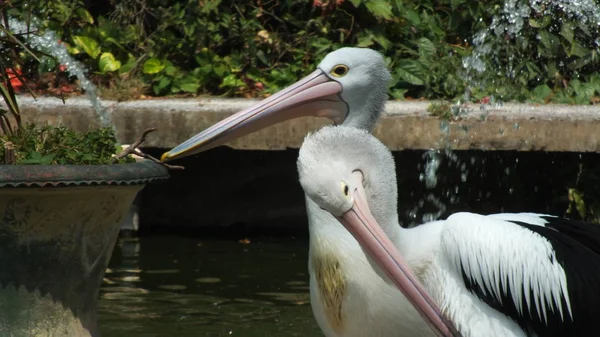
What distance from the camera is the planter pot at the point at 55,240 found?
3.94 meters

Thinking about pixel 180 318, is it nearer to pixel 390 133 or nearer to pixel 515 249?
pixel 390 133

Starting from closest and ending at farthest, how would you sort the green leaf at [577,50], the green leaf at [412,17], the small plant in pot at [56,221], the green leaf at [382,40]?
the small plant in pot at [56,221] < the green leaf at [577,50] < the green leaf at [382,40] < the green leaf at [412,17]

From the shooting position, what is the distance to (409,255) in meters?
3.86

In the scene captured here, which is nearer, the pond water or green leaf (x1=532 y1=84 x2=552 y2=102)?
the pond water

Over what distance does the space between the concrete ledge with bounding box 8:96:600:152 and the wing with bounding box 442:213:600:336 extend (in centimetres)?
252

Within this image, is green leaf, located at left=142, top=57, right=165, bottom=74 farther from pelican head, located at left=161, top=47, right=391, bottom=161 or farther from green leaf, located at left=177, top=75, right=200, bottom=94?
pelican head, located at left=161, top=47, right=391, bottom=161

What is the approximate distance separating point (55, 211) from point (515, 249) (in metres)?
1.62

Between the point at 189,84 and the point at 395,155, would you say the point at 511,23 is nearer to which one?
the point at 395,155

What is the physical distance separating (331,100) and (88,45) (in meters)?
3.81

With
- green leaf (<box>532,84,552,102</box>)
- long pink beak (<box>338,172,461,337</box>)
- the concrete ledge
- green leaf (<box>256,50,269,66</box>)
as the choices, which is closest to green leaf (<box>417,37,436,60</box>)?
green leaf (<box>532,84,552,102</box>)

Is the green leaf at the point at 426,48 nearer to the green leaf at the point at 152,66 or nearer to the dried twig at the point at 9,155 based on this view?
the green leaf at the point at 152,66

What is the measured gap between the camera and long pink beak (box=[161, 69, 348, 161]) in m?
4.75

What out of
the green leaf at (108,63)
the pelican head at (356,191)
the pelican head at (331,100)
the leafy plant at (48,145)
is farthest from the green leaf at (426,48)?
the pelican head at (356,191)

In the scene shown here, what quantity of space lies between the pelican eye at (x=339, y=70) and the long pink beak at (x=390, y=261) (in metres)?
1.28
